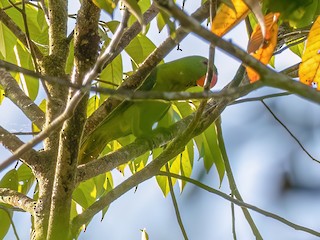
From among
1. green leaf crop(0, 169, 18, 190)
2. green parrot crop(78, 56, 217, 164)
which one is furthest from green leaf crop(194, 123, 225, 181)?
green leaf crop(0, 169, 18, 190)

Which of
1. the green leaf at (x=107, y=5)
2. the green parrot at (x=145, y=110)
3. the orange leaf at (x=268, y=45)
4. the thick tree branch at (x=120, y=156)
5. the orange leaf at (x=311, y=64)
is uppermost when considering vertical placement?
the green parrot at (x=145, y=110)

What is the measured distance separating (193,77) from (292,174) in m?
1.01

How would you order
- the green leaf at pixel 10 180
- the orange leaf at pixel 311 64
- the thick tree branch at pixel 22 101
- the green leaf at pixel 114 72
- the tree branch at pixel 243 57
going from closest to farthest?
the tree branch at pixel 243 57 < the orange leaf at pixel 311 64 < the thick tree branch at pixel 22 101 < the green leaf at pixel 10 180 < the green leaf at pixel 114 72

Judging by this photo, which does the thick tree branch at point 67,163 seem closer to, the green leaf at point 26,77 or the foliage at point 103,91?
the foliage at point 103,91

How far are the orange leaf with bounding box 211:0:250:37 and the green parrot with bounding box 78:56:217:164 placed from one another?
378mm

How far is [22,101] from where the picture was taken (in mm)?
1034

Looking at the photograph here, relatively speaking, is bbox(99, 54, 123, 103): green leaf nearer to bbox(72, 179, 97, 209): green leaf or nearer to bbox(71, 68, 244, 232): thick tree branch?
bbox(72, 179, 97, 209): green leaf

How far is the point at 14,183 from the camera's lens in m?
1.11

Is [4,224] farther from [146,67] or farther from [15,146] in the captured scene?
[146,67]

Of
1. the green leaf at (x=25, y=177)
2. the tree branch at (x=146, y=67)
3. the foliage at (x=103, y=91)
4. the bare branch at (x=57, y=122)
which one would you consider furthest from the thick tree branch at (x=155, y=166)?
the green leaf at (x=25, y=177)

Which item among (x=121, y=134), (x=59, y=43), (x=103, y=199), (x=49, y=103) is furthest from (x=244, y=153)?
(x=121, y=134)

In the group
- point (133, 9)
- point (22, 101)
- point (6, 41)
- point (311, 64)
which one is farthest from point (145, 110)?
point (133, 9)

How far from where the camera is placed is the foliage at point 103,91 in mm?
549

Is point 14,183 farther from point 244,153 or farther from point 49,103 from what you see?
point 244,153
